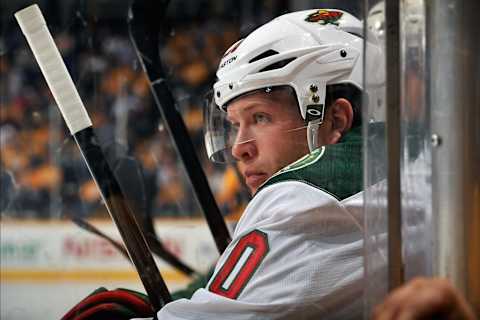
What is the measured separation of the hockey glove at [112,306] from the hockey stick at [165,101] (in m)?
0.19

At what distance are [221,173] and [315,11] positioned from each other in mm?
386

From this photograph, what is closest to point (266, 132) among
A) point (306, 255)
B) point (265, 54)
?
point (265, 54)

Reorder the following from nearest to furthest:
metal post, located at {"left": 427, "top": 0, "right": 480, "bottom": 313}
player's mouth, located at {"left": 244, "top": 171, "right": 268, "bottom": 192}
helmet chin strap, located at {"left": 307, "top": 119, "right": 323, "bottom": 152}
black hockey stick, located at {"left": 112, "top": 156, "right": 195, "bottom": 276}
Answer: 1. metal post, located at {"left": 427, "top": 0, "right": 480, "bottom": 313}
2. helmet chin strap, located at {"left": 307, "top": 119, "right": 323, "bottom": 152}
3. player's mouth, located at {"left": 244, "top": 171, "right": 268, "bottom": 192}
4. black hockey stick, located at {"left": 112, "top": 156, "right": 195, "bottom": 276}

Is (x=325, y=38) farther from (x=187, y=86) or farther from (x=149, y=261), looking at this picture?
(x=149, y=261)

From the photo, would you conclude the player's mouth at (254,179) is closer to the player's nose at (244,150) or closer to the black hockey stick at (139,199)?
the player's nose at (244,150)

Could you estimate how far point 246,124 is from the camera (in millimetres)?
1607

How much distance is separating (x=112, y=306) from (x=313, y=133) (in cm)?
51

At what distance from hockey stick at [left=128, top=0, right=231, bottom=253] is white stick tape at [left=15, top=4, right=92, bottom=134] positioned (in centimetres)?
15

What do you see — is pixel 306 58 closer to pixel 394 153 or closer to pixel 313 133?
pixel 313 133

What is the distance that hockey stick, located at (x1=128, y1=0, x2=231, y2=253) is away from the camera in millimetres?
1744

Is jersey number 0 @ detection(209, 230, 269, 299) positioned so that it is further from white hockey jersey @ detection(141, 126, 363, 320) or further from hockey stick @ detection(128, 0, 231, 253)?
hockey stick @ detection(128, 0, 231, 253)

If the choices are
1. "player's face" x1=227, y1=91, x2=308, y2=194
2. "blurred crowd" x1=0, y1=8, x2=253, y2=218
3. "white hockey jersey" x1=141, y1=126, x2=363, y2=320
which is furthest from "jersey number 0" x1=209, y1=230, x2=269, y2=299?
"blurred crowd" x1=0, y1=8, x2=253, y2=218

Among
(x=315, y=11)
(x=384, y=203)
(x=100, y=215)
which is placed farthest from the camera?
(x=100, y=215)

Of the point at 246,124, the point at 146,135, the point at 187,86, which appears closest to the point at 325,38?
the point at 246,124
